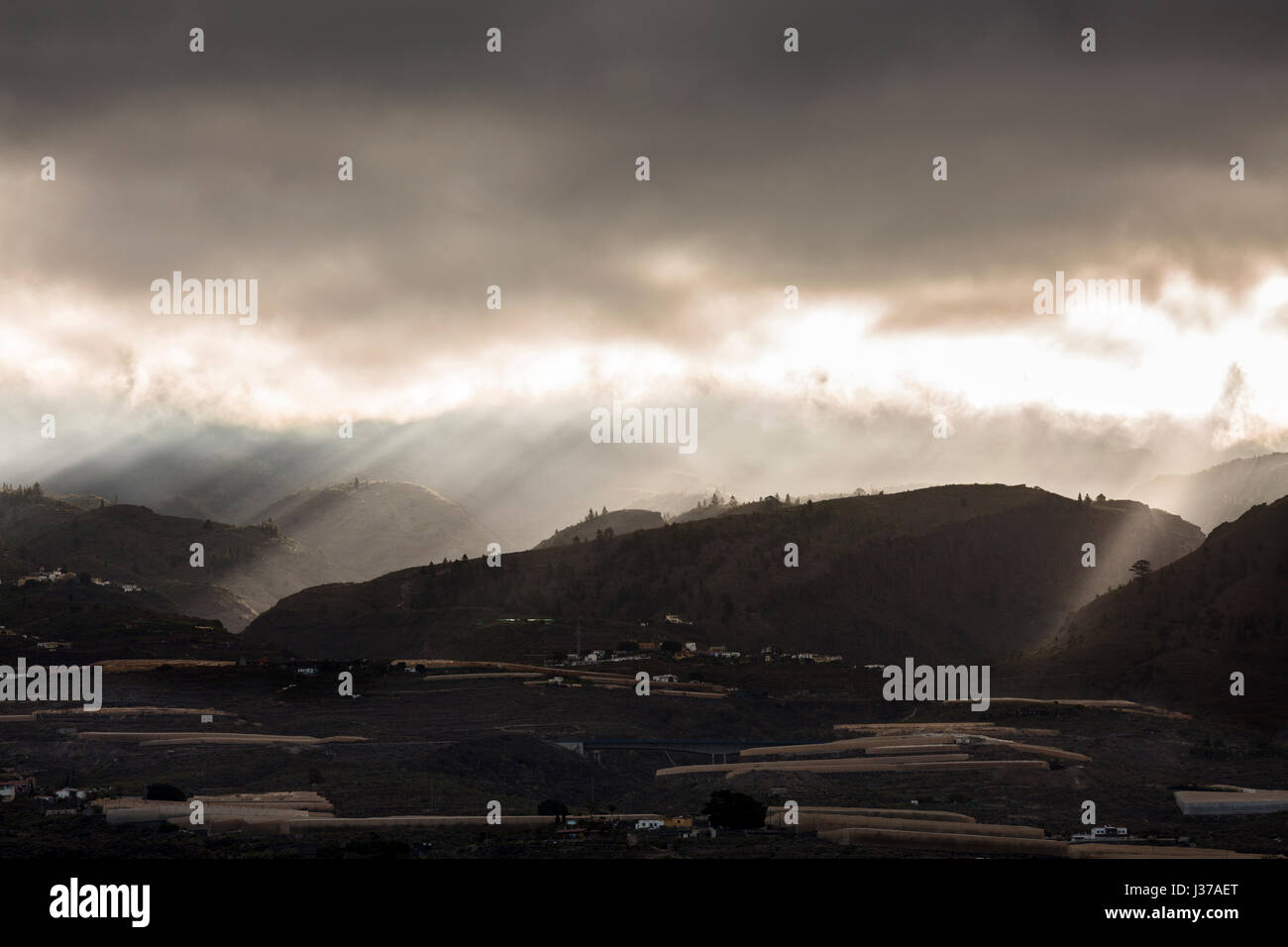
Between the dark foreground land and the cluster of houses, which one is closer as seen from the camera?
the dark foreground land

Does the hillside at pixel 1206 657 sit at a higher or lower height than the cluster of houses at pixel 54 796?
higher

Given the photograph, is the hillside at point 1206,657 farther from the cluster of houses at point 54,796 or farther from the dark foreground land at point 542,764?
the cluster of houses at point 54,796

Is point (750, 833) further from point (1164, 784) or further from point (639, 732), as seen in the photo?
point (639, 732)

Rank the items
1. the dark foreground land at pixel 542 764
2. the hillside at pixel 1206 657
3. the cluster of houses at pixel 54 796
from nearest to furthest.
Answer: the dark foreground land at pixel 542 764 → the cluster of houses at pixel 54 796 → the hillside at pixel 1206 657

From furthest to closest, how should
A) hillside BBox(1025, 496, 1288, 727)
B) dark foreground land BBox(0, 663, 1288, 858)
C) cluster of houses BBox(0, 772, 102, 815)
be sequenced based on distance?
hillside BBox(1025, 496, 1288, 727), cluster of houses BBox(0, 772, 102, 815), dark foreground land BBox(0, 663, 1288, 858)

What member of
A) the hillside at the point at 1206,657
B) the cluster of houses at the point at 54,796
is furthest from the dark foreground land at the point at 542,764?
the hillside at the point at 1206,657

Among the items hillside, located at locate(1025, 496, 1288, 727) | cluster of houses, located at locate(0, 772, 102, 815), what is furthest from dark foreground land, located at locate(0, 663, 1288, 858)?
hillside, located at locate(1025, 496, 1288, 727)

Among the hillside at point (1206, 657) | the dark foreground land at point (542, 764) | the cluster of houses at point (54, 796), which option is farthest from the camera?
the hillside at point (1206, 657)

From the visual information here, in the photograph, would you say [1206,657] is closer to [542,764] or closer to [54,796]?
[542,764]

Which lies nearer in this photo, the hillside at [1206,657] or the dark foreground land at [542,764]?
the dark foreground land at [542,764]

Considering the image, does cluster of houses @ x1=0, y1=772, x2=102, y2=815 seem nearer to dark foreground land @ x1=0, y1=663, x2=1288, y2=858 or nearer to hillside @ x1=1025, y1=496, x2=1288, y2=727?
dark foreground land @ x1=0, y1=663, x2=1288, y2=858

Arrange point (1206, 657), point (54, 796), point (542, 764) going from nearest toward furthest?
point (54, 796)
point (542, 764)
point (1206, 657)

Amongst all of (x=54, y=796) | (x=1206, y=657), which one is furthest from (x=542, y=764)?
(x=1206, y=657)
